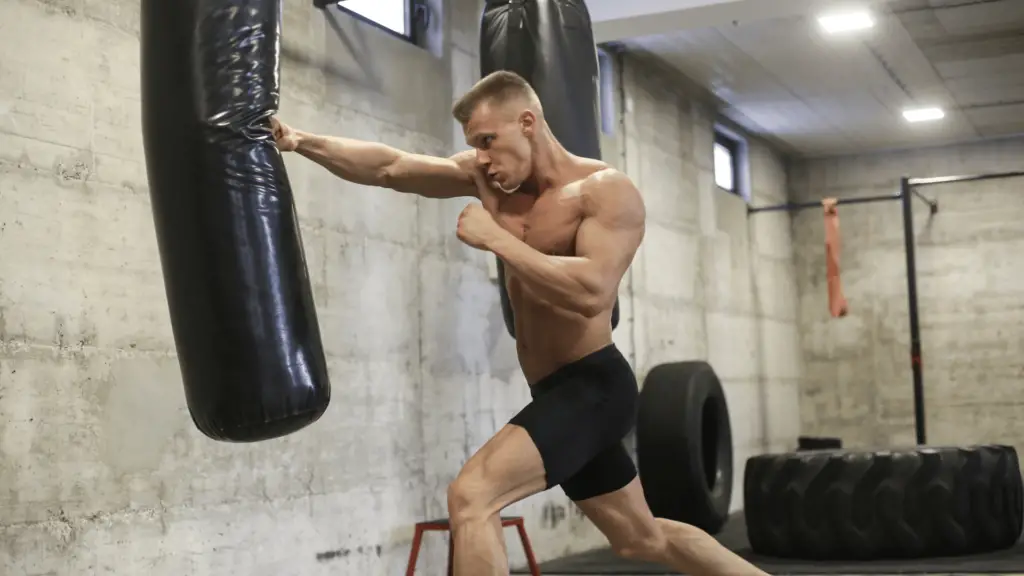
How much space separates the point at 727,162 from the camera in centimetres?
915

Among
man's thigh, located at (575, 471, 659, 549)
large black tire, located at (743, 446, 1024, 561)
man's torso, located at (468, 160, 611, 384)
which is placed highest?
man's torso, located at (468, 160, 611, 384)

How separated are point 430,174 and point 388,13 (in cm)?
Result: 251

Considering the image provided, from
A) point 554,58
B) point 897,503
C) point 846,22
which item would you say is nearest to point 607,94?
point 846,22

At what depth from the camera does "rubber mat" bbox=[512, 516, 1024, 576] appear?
4.30m

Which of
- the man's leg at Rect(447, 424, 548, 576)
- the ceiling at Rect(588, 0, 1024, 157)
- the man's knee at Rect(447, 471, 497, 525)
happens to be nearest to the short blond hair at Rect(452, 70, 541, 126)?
the man's leg at Rect(447, 424, 548, 576)

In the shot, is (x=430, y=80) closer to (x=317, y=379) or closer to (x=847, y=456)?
(x=847, y=456)

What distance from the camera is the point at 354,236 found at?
4.54 metres

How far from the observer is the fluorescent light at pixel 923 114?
858 centimetres

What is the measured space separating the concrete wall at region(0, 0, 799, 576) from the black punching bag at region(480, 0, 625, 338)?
79 centimetres

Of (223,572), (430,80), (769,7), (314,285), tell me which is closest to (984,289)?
(769,7)

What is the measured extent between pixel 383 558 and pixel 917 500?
2181mm

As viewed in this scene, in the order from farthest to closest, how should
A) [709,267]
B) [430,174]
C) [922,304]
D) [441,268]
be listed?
1. [922,304]
2. [709,267]
3. [441,268]
4. [430,174]

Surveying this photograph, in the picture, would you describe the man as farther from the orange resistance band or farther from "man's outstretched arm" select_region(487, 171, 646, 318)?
the orange resistance band

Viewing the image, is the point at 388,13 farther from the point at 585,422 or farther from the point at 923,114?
the point at 923,114
